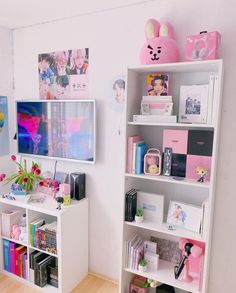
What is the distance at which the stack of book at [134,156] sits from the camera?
68.9 inches

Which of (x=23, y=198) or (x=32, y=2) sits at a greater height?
(x=32, y=2)

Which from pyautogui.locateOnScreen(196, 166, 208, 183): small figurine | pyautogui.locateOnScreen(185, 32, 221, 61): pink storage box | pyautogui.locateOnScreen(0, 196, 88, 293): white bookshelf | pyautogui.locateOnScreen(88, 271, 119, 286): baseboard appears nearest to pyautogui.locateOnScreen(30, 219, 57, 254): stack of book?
pyautogui.locateOnScreen(0, 196, 88, 293): white bookshelf

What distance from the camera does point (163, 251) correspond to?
1972 millimetres

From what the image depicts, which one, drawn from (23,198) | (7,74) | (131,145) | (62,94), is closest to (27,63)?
(7,74)

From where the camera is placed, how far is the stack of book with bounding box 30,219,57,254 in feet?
6.74

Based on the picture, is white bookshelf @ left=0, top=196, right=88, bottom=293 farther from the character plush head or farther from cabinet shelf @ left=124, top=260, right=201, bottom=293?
the character plush head

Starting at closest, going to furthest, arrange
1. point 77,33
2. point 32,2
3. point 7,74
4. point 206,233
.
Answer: point 206,233, point 32,2, point 77,33, point 7,74

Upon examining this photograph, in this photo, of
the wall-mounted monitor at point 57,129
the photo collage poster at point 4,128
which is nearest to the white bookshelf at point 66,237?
the wall-mounted monitor at point 57,129

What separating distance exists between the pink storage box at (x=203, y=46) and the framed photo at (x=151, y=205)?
96 centimetres

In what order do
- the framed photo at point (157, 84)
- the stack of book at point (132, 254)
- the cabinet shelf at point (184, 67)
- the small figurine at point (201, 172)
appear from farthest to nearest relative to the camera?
1. the stack of book at point (132, 254)
2. the framed photo at point (157, 84)
3. the small figurine at point (201, 172)
4. the cabinet shelf at point (184, 67)

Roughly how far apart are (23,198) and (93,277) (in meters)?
0.96

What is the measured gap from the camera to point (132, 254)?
6.06 feet

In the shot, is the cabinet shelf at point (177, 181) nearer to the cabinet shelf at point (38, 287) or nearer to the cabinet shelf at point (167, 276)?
the cabinet shelf at point (167, 276)

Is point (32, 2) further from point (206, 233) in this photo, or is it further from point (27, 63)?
point (206, 233)
